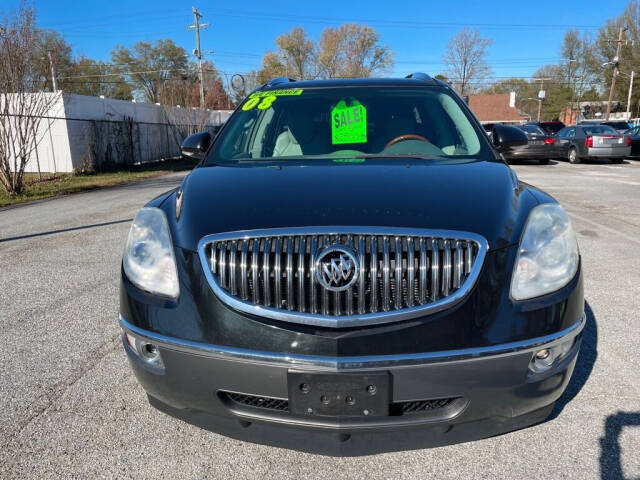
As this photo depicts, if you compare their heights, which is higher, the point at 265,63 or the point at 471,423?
the point at 265,63

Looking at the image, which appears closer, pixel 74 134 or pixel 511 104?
pixel 74 134

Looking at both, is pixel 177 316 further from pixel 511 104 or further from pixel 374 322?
pixel 511 104

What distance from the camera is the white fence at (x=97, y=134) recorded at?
1752 cm

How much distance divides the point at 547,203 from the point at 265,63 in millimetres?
64535

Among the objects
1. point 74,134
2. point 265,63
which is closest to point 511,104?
point 265,63

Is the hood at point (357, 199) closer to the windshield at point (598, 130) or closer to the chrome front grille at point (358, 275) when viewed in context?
the chrome front grille at point (358, 275)

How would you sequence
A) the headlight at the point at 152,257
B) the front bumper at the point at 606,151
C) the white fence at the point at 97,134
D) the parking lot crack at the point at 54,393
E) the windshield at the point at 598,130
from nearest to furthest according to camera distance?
the headlight at the point at 152,257
the parking lot crack at the point at 54,393
the white fence at the point at 97,134
the front bumper at the point at 606,151
the windshield at the point at 598,130

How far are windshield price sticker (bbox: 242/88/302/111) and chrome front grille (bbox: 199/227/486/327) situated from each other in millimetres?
→ 1917

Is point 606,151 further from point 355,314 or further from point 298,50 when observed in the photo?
point 298,50

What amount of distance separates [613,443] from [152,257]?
83.3 inches

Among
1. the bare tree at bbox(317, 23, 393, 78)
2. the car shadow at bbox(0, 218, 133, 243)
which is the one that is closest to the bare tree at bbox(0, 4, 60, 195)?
the car shadow at bbox(0, 218, 133, 243)

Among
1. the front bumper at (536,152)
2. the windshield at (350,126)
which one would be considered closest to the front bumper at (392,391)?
the windshield at (350,126)

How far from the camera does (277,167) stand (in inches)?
101

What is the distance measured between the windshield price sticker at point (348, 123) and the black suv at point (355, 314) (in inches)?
40.8
